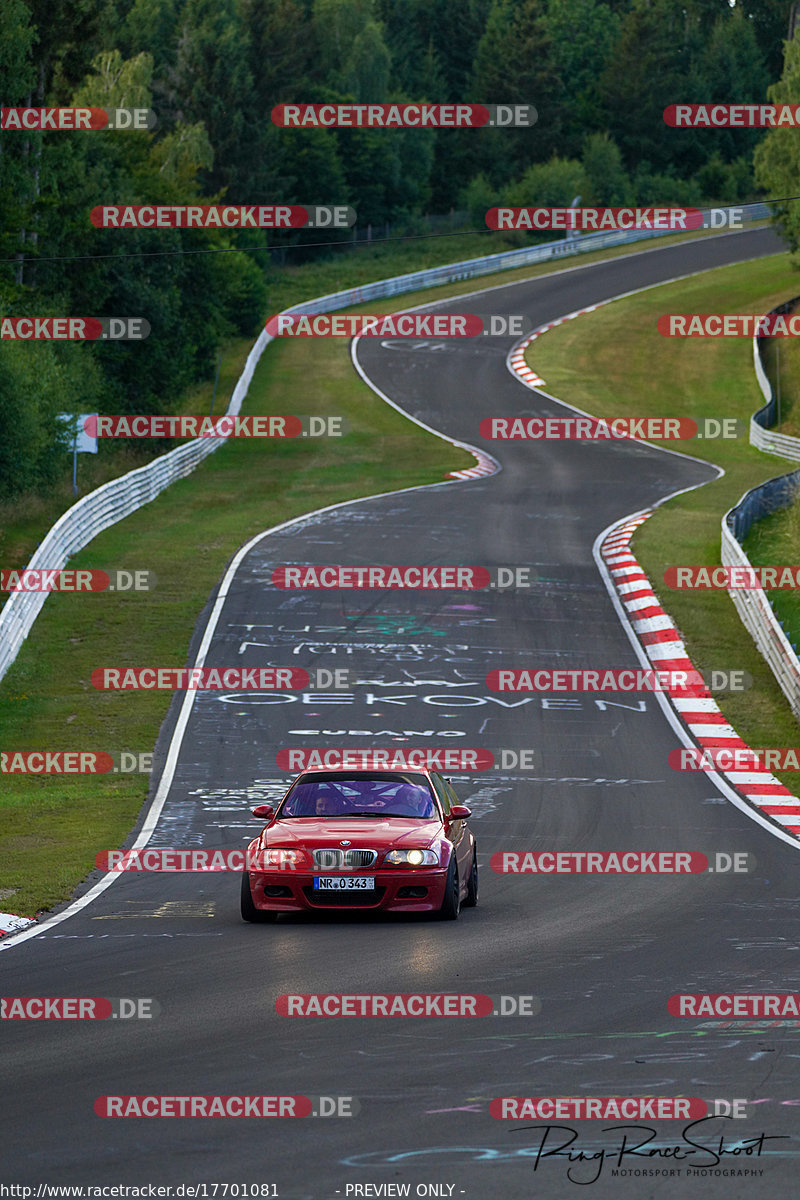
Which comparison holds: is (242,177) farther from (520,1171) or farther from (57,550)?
(520,1171)

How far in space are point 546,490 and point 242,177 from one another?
56.8 meters

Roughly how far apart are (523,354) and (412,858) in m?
57.2

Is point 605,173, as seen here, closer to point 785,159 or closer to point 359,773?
point 785,159

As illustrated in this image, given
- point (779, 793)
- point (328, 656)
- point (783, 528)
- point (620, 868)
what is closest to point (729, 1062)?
point (620, 868)

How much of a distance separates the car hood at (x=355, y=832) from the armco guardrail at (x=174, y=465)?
13169mm

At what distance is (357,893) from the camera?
40.5 feet

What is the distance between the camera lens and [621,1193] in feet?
19.2

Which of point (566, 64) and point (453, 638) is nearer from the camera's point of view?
point (453, 638)

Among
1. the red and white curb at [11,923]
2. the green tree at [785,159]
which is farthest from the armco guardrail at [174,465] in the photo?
the green tree at [785,159]

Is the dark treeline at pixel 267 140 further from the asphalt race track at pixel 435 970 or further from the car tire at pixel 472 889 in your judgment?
the car tire at pixel 472 889

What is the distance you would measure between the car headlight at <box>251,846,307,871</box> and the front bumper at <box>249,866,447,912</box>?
5 centimetres

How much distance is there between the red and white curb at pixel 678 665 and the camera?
19156mm

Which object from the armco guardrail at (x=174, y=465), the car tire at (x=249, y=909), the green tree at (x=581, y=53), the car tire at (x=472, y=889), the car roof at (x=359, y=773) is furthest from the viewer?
A: the green tree at (x=581, y=53)

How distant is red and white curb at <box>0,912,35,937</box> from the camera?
11891mm
